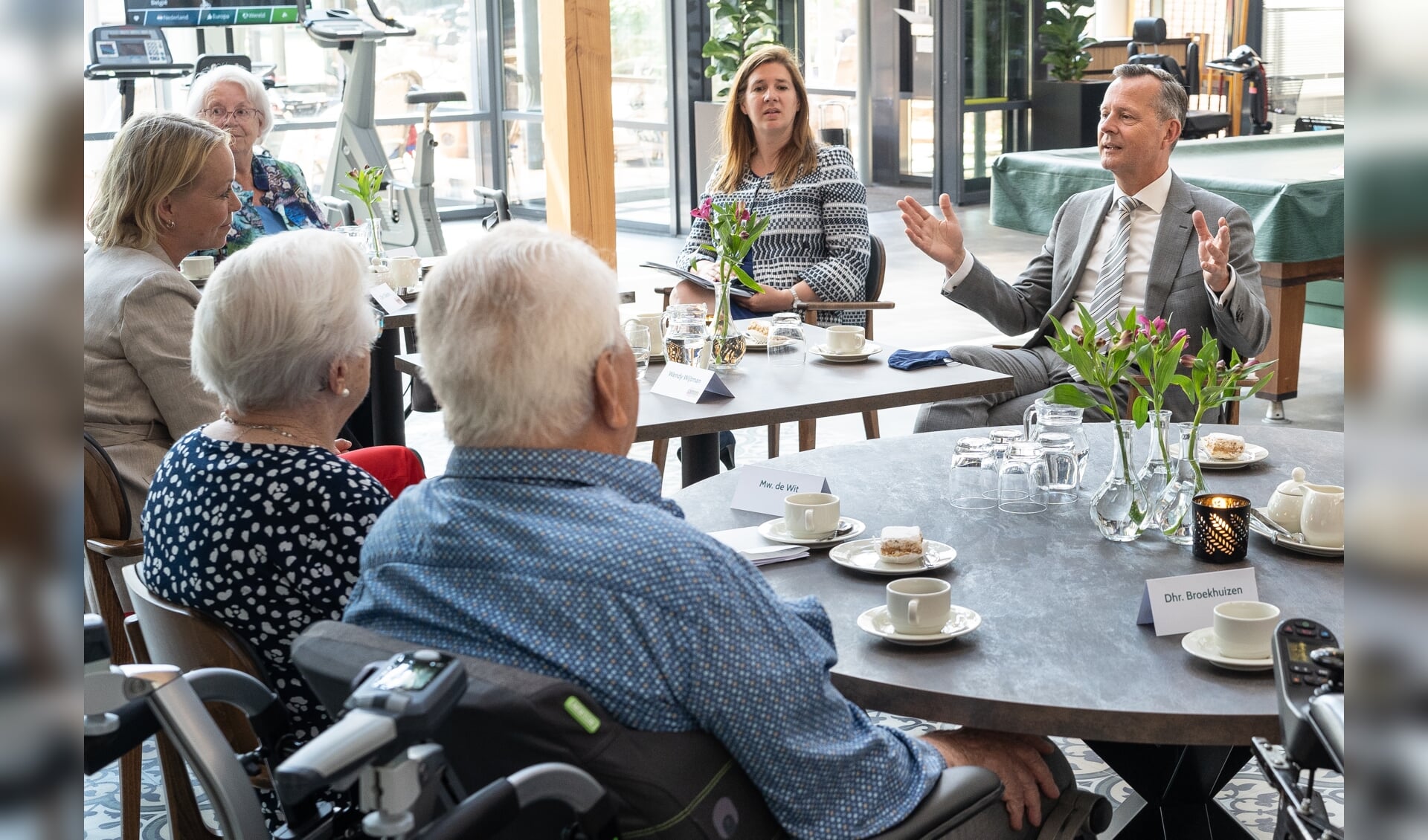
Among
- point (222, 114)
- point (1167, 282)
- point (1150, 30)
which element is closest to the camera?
point (1167, 282)

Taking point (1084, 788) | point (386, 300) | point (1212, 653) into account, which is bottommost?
point (1084, 788)

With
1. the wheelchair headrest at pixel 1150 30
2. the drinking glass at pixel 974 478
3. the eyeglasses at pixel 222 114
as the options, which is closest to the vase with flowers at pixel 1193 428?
the drinking glass at pixel 974 478

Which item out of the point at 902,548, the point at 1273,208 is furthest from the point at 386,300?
the point at 1273,208

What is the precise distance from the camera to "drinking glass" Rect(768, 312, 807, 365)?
3.23 m

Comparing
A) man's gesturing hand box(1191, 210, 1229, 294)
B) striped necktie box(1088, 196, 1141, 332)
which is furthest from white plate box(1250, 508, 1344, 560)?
striped necktie box(1088, 196, 1141, 332)

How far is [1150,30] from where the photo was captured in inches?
491

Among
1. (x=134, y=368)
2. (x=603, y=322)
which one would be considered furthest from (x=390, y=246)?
(x=603, y=322)

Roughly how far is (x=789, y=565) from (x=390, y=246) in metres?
6.49

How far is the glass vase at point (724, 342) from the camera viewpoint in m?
3.07

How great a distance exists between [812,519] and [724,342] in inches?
46.6

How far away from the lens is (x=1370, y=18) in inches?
11.2

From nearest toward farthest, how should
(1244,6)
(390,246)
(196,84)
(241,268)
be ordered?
(241,268) → (196,84) → (390,246) → (1244,6)

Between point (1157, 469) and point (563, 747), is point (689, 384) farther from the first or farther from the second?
point (563, 747)

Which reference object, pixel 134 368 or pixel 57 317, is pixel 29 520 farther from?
pixel 134 368
